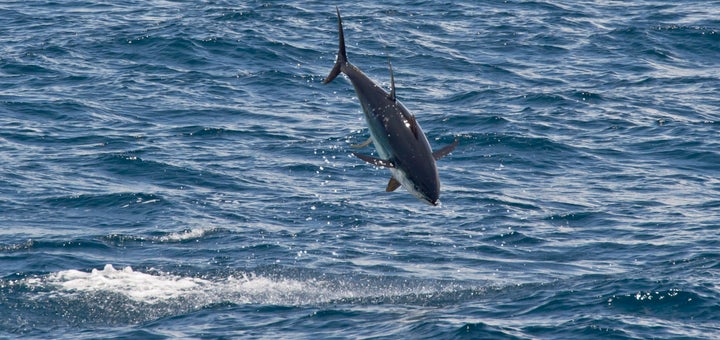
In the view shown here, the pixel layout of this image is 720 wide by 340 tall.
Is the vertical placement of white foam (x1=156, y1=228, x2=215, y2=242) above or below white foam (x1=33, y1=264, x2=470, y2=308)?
below

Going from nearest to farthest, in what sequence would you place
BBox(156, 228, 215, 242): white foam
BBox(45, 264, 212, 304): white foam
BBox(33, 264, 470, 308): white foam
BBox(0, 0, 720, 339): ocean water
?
BBox(0, 0, 720, 339): ocean water
BBox(33, 264, 470, 308): white foam
BBox(45, 264, 212, 304): white foam
BBox(156, 228, 215, 242): white foam

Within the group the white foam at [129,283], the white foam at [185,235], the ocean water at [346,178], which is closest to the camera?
the ocean water at [346,178]

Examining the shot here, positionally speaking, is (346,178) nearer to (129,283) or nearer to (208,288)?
(208,288)

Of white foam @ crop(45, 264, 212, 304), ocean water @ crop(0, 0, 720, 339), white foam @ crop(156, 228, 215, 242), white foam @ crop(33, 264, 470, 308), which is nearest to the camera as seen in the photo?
ocean water @ crop(0, 0, 720, 339)

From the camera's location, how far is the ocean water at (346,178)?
22562mm

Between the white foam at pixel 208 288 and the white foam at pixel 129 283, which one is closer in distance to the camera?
the white foam at pixel 208 288

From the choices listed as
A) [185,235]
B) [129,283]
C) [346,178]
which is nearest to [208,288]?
[129,283]

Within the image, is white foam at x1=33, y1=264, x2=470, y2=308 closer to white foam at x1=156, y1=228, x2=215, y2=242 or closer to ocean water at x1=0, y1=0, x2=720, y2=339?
ocean water at x1=0, y1=0, x2=720, y2=339

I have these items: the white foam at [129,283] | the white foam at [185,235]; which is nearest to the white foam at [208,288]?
the white foam at [129,283]

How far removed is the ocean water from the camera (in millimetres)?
22562

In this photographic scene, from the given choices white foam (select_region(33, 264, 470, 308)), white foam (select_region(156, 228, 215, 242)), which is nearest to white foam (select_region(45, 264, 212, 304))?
white foam (select_region(33, 264, 470, 308))

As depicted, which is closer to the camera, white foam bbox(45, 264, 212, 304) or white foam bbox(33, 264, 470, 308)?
white foam bbox(33, 264, 470, 308)

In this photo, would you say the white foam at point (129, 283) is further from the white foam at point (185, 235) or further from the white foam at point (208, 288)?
the white foam at point (185, 235)

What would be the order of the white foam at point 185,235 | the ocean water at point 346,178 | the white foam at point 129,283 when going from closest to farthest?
the ocean water at point 346,178, the white foam at point 129,283, the white foam at point 185,235
